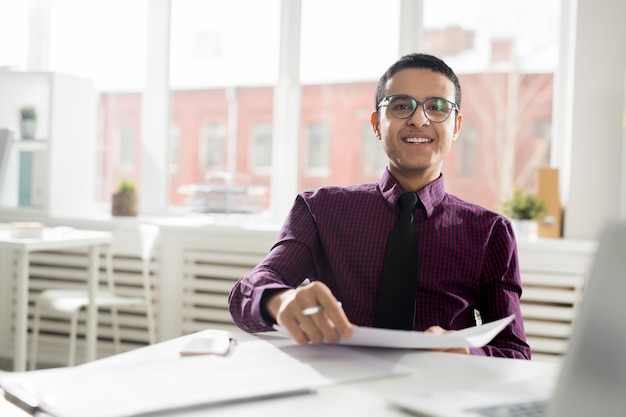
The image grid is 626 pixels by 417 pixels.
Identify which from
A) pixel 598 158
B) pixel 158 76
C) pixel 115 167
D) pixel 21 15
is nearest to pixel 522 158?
pixel 598 158

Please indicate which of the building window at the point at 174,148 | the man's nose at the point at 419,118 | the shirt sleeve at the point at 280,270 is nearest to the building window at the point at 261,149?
the building window at the point at 174,148

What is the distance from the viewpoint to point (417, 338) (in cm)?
95

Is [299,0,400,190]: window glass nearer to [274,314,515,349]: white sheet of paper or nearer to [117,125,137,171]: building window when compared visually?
[117,125,137,171]: building window

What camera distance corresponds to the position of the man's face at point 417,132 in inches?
59.1

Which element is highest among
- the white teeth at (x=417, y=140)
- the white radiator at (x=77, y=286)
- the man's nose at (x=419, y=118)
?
the man's nose at (x=419, y=118)

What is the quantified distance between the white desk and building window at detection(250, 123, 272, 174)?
1.05 metres

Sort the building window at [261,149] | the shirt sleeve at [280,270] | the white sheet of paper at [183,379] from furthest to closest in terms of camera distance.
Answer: the building window at [261,149], the shirt sleeve at [280,270], the white sheet of paper at [183,379]

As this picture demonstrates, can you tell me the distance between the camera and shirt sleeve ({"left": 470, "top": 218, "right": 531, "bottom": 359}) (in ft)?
4.44

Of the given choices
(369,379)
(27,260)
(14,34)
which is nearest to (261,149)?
(27,260)

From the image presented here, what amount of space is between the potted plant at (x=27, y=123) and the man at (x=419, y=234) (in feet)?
9.06

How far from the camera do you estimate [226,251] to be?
3527 millimetres

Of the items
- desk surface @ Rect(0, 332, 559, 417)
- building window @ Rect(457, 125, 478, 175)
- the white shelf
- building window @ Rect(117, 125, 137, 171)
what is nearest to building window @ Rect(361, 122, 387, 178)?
building window @ Rect(457, 125, 478, 175)

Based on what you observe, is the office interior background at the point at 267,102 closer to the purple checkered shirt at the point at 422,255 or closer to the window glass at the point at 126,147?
the window glass at the point at 126,147

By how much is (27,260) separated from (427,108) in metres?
2.04
